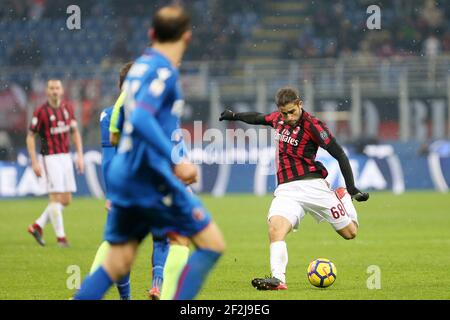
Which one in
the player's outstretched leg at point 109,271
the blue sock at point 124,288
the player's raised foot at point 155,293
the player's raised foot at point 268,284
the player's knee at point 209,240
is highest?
the player's knee at point 209,240

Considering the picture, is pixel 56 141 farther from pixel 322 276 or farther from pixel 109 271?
pixel 109 271

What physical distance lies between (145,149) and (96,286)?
2.97 ft

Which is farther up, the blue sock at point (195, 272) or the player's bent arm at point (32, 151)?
the player's bent arm at point (32, 151)

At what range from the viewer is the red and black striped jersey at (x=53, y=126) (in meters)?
13.8

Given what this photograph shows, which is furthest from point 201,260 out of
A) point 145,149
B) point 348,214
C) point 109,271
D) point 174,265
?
point 348,214

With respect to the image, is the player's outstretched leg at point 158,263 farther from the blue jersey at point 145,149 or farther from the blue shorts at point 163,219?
the blue jersey at point 145,149

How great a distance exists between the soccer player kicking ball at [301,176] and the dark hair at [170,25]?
303 cm

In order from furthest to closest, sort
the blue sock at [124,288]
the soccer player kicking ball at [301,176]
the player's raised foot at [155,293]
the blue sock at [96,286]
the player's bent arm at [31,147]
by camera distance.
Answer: the player's bent arm at [31,147] < the soccer player kicking ball at [301,176] < the player's raised foot at [155,293] < the blue sock at [124,288] < the blue sock at [96,286]

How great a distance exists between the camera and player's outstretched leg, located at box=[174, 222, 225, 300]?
19.8 ft

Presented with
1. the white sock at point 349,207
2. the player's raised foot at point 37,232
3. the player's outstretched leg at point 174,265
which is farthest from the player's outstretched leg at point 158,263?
the player's raised foot at point 37,232

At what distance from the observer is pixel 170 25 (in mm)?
5977

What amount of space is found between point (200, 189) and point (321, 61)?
5.83 meters

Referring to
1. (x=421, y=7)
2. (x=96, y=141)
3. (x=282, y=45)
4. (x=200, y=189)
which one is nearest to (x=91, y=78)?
(x=96, y=141)
